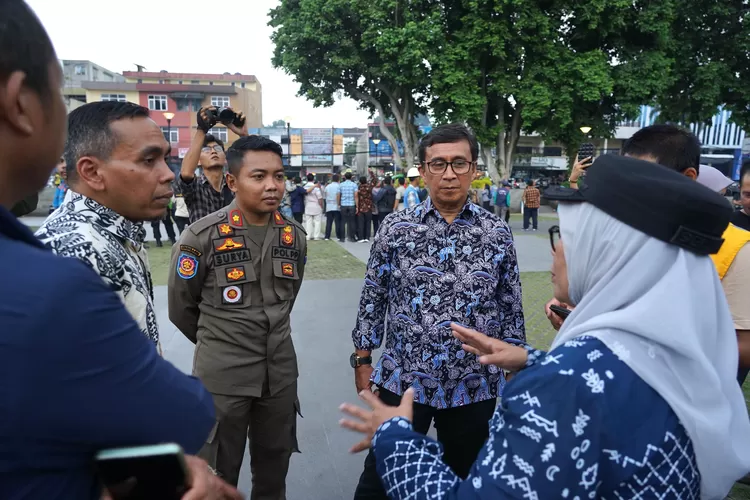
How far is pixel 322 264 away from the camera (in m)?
9.98

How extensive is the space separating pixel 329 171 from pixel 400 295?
58309mm

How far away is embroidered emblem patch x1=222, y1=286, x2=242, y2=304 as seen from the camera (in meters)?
2.51

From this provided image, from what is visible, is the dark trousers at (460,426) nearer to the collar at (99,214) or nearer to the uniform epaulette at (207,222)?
the uniform epaulette at (207,222)

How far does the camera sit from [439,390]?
227cm

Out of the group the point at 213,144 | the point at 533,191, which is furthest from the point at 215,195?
the point at 533,191

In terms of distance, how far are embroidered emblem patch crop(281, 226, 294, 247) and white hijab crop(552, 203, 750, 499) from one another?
5.94 feet

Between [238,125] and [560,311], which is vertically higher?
[238,125]

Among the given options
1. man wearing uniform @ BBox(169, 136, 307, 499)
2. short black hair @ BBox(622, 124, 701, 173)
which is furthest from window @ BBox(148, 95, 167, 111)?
short black hair @ BBox(622, 124, 701, 173)

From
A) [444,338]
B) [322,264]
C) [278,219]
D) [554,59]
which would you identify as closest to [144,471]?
[444,338]

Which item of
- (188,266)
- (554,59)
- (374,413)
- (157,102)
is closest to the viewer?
(374,413)

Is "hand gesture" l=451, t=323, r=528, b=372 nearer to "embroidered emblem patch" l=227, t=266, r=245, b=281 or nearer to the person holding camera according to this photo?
"embroidered emblem patch" l=227, t=266, r=245, b=281

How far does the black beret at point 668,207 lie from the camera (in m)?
1.06

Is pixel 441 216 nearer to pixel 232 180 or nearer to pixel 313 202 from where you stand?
pixel 232 180

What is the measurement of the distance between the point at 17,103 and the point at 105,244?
2.86ft
